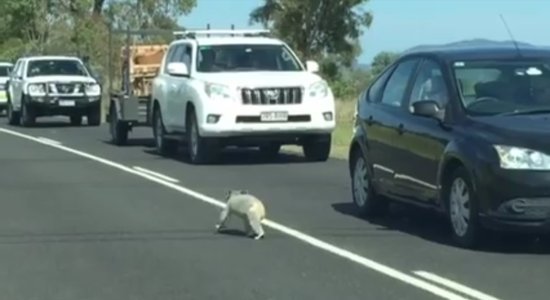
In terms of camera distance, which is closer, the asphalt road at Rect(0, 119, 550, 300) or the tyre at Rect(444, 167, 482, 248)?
the asphalt road at Rect(0, 119, 550, 300)

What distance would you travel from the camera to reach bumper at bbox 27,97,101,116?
121 ft

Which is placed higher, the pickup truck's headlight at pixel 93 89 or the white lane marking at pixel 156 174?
the white lane marking at pixel 156 174

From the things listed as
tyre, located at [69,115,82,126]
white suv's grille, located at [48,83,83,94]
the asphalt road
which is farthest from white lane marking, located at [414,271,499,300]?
tyre, located at [69,115,82,126]

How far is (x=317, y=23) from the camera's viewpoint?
66.2 metres

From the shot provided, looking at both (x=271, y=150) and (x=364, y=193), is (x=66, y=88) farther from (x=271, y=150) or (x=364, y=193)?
(x=364, y=193)

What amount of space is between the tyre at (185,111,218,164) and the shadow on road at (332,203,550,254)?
6.29 m

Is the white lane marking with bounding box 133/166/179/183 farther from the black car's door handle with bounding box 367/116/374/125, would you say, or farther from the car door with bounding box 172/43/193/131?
the black car's door handle with bounding box 367/116/374/125

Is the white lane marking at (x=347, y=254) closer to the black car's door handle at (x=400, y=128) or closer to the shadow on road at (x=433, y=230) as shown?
the shadow on road at (x=433, y=230)

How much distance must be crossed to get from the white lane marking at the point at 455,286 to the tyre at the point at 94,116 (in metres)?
27.0

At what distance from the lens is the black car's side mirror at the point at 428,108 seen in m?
12.6

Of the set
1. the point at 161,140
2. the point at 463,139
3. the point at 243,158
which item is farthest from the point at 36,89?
the point at 463,139

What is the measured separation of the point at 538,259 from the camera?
11539 mm

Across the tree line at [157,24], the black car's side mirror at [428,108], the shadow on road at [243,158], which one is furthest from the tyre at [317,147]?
the tree line at [157,24]

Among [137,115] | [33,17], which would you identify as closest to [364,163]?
[137,115]
